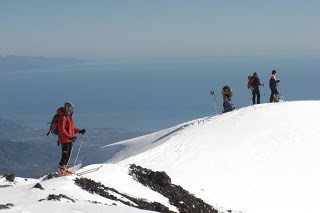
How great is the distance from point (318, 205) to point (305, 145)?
20.8ft

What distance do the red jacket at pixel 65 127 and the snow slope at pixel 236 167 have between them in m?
1.23

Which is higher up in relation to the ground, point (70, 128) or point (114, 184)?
point (70, 128)

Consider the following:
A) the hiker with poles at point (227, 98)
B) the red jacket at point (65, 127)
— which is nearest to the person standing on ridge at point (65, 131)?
the red jacket at point (65, 127)

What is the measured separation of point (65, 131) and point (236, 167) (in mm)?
9159

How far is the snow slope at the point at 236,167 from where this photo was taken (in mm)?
12965

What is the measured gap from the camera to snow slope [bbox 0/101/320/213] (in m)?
13.0

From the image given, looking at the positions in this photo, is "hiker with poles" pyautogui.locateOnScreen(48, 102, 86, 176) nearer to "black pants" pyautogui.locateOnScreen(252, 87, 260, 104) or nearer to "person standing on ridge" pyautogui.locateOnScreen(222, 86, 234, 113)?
"person standing on ridge" pyautogui.locateOnScreen(222, 86, 234, 113)

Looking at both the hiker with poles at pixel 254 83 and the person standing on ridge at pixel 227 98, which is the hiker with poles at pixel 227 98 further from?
the hiker with poles at pixel 254 83

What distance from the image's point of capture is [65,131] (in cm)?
1432

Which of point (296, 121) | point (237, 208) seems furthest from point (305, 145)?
point (237, 208)

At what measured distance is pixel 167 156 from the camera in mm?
22344

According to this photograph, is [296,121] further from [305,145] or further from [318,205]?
[318,205]

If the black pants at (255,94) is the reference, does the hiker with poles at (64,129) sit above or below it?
above

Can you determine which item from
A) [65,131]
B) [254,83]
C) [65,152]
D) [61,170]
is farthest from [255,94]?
[65,131]
